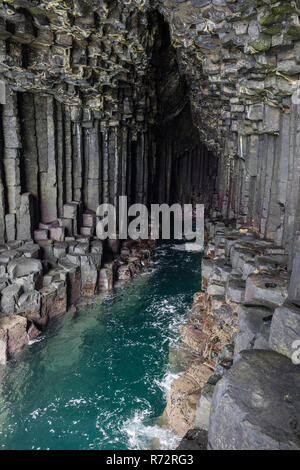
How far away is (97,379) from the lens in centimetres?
978

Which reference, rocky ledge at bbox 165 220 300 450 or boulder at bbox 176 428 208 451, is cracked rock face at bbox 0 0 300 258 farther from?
boulder at bbox 176 428 208 451

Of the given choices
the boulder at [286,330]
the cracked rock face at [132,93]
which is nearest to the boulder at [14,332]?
the cracked rock face at [132,93]

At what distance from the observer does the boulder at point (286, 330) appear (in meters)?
5.20

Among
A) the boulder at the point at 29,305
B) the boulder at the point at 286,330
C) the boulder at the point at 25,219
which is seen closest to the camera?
the boulder at the point at 286,330

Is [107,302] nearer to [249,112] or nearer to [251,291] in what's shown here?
[251,291]

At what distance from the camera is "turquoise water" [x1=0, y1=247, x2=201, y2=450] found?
7.86m

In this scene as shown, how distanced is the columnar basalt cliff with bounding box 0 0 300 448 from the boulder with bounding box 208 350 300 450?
1.0 inches

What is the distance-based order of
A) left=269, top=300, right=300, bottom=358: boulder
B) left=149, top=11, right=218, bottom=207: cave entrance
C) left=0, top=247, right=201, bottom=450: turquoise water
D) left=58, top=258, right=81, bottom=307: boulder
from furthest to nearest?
1. left=149, top=11, right=218, bottom=207: cave entrance
2. left=58, top=258, right=81, bottom=307: boulder
3. left=0, top=247, right=201, bottom=450: turquoise water
4. left=269, top=300, right=300, bottom=358: boulder

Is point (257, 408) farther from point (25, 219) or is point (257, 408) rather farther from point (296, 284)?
point (25, 219)

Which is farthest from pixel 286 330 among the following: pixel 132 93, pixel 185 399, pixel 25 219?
pixel 132 93

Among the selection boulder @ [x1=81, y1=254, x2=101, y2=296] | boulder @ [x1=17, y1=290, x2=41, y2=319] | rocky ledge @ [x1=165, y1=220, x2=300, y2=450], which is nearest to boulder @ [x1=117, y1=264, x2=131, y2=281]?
boulder @ [x1=81, y1=254, x2=101, y2=296]

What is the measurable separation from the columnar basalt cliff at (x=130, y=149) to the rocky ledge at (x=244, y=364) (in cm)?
3

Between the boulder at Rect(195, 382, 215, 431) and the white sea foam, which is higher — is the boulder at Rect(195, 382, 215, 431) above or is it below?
above

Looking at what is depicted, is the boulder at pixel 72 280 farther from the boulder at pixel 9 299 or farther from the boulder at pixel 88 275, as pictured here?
the boulder at pixel 9 299
